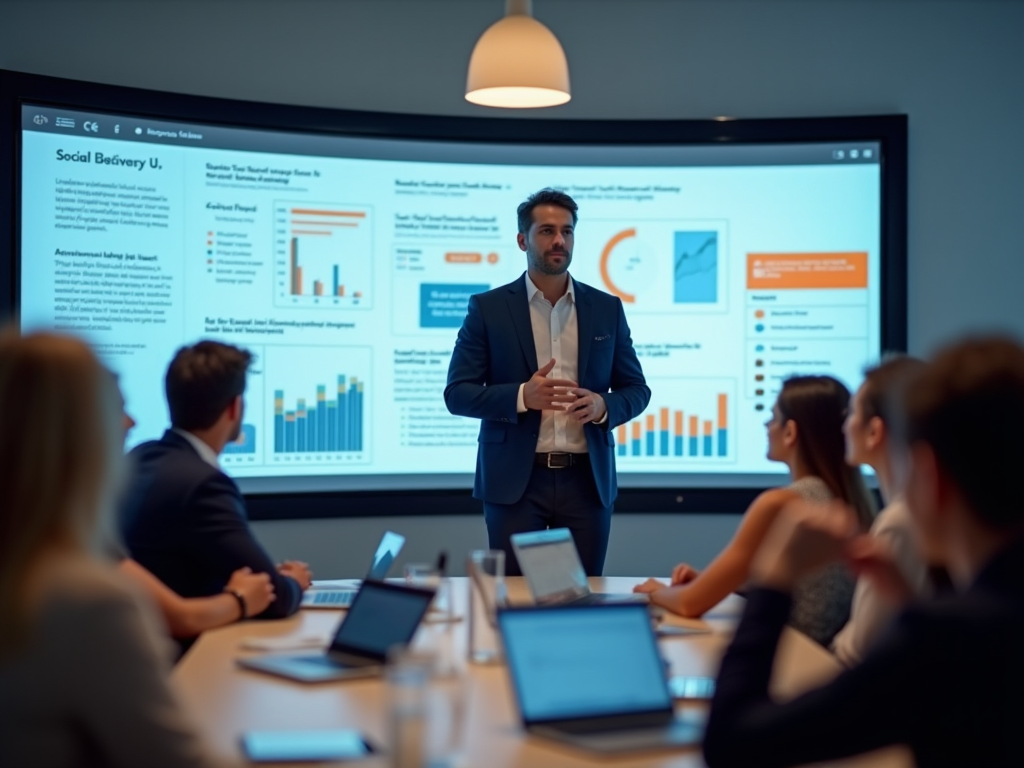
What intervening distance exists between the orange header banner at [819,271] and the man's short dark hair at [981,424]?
3950 mm

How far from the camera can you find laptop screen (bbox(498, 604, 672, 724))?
175 centimetres

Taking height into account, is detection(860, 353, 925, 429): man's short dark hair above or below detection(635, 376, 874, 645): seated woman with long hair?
above

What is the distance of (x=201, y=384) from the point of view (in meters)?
2.69

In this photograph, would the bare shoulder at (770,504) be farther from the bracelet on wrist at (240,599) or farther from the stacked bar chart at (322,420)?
the stacked bar chart at (322,420)

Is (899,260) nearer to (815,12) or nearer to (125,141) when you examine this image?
(815,12)

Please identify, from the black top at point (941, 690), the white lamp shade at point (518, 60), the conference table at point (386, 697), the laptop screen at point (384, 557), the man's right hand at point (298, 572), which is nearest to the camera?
the black top at point (941, 690)

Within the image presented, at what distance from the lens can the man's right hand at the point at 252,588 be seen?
263 cm

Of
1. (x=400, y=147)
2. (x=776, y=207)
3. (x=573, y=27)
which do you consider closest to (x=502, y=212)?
(x=400, y=147)

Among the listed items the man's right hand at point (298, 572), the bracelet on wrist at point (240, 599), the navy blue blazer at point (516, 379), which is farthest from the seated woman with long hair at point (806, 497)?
the navy blue blazer at point (516, 379)

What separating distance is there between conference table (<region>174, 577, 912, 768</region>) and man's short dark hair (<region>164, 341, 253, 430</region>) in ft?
1.64

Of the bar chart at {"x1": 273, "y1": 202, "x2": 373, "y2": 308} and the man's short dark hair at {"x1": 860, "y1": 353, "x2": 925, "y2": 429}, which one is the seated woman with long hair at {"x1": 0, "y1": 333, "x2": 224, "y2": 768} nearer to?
the man's short dark hair at {"x1": 860, "y1": 353, "x2": 925, "y2": 429}

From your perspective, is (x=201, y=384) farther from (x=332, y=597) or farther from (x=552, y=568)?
(x=552, y=568)

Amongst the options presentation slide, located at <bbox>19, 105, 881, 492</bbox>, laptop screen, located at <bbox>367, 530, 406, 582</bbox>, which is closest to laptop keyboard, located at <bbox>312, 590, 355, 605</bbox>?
laptop screen, located at <bbox>367, 530, 406, 582</bbox>

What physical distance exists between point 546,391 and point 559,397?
47 millimetres
